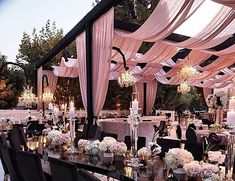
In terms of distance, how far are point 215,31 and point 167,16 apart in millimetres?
1241

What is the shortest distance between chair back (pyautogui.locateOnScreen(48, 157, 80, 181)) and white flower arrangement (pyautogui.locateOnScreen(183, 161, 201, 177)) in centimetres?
93

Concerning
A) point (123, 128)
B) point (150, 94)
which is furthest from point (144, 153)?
point (150, 94)

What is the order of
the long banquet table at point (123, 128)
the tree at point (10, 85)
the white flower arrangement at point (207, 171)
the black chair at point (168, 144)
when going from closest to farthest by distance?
1. the white flower arrangement at point (207, 171)
2. the black chair at point (168, 144)
3. the long banquet table at point (123, 128)
4. the tree at point (10, 85)

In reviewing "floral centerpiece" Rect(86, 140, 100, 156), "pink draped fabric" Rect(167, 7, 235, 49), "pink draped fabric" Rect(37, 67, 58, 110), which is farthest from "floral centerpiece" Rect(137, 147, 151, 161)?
"pink draped fabric" Rect(37, 67, 58, 110)

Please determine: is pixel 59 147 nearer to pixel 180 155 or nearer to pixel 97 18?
pixel 180 155

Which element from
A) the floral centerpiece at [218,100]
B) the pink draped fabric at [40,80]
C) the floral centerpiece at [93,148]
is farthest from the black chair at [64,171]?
the pink draped fabric at [40,80]

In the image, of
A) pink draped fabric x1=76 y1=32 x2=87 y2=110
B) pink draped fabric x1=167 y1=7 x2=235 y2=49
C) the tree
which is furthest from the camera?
the tree

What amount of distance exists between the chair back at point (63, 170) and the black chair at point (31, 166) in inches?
10.6

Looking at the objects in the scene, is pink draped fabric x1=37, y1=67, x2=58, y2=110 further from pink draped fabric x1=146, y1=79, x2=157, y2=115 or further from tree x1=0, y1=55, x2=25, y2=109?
pink draped fabric x1=146, y1=79, x2=157, y2=115

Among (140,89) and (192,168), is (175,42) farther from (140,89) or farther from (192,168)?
(140,89)

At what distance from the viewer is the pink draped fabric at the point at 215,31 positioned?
19.4ft

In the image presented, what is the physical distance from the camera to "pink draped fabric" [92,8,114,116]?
6.84 meters

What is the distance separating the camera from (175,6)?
17.6 ft

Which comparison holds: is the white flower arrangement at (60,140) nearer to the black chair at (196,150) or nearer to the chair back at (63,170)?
the black chair at (196,150)
